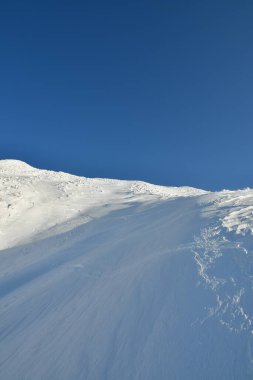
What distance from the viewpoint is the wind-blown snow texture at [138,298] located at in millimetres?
8797

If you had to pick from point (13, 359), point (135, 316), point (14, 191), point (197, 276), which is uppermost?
point (14, 191)

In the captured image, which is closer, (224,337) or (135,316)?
(224,337)

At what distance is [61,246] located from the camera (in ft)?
65.0

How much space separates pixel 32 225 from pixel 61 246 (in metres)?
6.10

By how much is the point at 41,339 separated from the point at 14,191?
2036cm

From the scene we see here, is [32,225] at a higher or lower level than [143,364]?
higher

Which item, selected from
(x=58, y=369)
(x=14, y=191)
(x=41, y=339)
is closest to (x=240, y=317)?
(x=58, y=369)

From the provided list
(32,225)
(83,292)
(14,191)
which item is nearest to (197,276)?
(83,292)

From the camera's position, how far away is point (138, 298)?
38.1 ft

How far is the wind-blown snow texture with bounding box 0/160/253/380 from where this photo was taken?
28.9 ft

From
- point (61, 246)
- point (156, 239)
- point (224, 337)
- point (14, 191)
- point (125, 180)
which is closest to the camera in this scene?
point (224, 337)

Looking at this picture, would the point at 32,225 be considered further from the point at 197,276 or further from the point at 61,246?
the point at 197,276

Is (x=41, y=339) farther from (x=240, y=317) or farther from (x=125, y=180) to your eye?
(x=125, y=180)

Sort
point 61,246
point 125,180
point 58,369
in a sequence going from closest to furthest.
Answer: point 58,369
point 61,246
point 125,180
